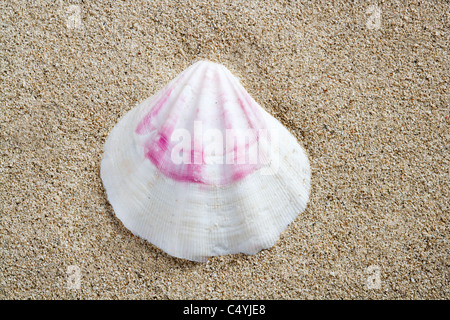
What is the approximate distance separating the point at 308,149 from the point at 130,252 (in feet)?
2.85

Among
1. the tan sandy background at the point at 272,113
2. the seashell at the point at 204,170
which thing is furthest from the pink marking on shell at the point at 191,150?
the tan sandy background at the point at 272,113

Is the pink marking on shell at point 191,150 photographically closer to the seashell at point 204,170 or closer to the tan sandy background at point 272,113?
the seashell at point 204,170

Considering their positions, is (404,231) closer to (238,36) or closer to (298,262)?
(298,262)

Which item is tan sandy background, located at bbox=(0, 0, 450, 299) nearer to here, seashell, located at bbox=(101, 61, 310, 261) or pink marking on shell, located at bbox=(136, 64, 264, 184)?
seashell, located at bbox=(101, 61, 310, 261)

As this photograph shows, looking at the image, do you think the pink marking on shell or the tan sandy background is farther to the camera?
the tan sandy background

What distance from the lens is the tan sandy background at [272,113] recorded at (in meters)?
1.65

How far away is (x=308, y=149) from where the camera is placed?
171 cm

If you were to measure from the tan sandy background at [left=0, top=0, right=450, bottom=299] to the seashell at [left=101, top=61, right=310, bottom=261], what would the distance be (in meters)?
0.07

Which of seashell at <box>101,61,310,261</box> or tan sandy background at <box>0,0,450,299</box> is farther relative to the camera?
tan sandy background at <box>0,0,450,299</box>

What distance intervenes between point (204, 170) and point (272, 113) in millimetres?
421

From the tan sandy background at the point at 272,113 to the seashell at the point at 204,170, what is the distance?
0.22 ft

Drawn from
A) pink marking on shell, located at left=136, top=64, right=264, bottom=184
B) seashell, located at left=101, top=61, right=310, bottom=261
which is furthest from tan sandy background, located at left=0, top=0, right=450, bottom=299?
pink marking on shell, located at left=136, top=64, right=264, bottom=184

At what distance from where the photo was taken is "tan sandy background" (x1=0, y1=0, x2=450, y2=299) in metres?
1.65

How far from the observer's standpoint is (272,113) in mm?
1714
